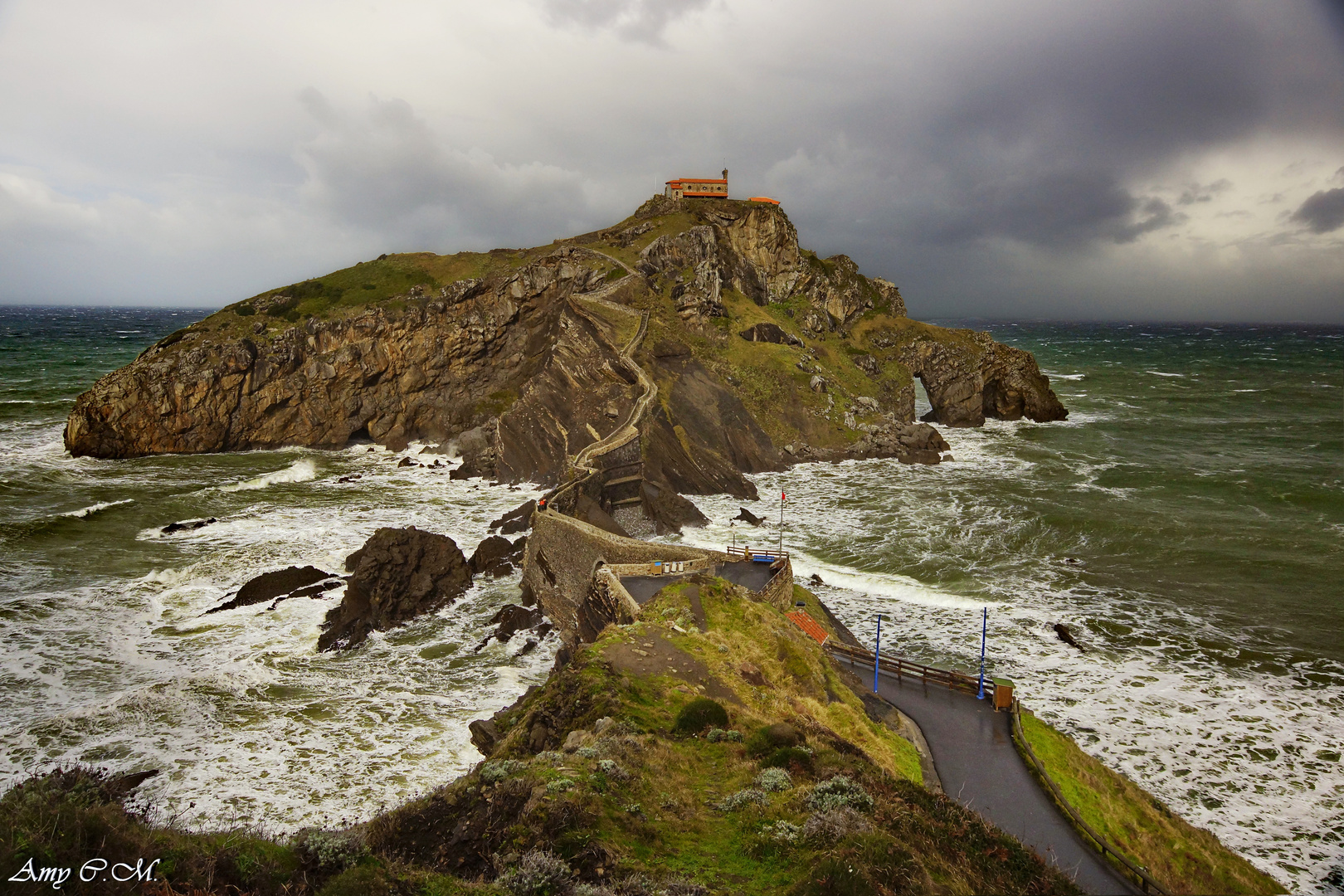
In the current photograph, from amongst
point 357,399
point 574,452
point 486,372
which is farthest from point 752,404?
point 357,399

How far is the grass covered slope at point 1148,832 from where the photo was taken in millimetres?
16094

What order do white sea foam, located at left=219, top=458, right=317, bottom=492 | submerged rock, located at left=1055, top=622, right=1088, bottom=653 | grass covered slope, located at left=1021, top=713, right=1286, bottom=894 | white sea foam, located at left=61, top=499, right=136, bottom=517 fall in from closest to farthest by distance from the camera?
grass covered slope, located at left=1021, top=713, right=1286, bottom=894 < submerged rock, located at left=1055, top=622, right=1088, bottom=653 < white sea foam, located at left=61, top=499, right=136, bottom=517 < white sea foam, located at left=219, top=458, right=317, bottom=492

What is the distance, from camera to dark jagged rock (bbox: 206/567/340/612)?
33.1 m

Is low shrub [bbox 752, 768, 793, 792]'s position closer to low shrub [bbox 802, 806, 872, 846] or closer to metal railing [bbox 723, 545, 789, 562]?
low shrub [bbox 802, 806, 872, 846]

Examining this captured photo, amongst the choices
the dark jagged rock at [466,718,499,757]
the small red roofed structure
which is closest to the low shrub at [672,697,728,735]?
the dark jagged rock at [466,718,499,757]

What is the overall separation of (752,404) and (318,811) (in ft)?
160

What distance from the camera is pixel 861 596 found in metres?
34.9

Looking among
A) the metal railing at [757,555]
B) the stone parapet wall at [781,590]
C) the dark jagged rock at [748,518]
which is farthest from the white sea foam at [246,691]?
the dark jagged rock at [748,518]

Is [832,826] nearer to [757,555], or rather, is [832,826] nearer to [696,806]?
[696,806]

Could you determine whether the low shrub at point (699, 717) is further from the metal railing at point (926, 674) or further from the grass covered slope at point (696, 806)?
the metal railing at point (926, 674)

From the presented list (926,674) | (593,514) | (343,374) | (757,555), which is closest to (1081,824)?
(926,674)

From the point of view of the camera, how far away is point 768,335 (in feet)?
235

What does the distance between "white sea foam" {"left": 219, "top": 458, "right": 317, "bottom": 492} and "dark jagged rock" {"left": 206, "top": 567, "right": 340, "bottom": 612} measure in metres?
20.2

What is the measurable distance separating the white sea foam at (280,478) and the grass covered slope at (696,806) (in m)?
42.1
